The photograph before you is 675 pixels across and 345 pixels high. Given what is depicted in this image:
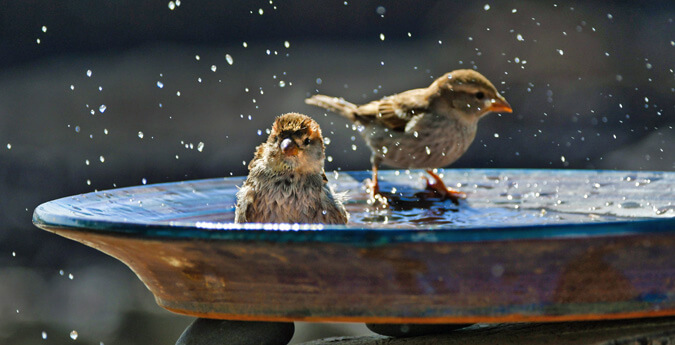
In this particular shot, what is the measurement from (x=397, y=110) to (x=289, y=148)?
7.38 ft

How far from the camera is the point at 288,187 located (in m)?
2.91

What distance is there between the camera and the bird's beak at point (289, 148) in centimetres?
288

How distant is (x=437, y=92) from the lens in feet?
16.3

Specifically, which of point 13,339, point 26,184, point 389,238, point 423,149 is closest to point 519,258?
point 389,238

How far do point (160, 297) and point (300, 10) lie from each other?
8227 mm

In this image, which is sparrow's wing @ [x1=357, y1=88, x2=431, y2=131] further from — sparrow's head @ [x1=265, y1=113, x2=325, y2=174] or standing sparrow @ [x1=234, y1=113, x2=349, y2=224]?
standing sparrow @ [x1=234, y1=113, x2=349, y2=224]

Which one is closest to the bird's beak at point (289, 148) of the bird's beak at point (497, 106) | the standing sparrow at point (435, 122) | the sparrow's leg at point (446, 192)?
the sparrow's leg at point (446, 192)

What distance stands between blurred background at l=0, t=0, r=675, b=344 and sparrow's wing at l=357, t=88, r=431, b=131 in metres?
2.76

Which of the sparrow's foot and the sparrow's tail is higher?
the sparrow's tail

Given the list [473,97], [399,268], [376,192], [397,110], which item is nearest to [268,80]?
[397,110]

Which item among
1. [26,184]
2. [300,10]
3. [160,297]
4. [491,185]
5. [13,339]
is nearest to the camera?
[160,297]

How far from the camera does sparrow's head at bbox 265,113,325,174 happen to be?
2934 mm

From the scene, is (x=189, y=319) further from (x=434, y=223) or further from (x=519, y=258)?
(x=519, y=258)

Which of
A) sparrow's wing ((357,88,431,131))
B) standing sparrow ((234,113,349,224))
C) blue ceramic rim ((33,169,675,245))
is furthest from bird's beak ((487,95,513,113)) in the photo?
blue ceramic rim ((33,169,675,245))
